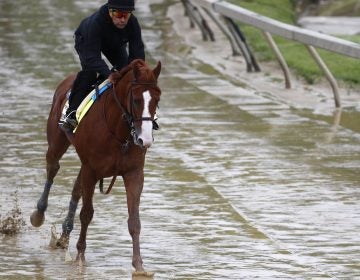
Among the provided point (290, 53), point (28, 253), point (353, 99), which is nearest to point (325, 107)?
point (353, 99)

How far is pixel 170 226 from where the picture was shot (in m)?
11.6

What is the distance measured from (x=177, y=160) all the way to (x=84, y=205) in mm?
4718

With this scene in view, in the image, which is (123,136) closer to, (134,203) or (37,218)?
(134,203)

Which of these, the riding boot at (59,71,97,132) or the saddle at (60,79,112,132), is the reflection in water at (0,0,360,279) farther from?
the saddle at (60,79,112,132)

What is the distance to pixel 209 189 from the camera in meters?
13.4

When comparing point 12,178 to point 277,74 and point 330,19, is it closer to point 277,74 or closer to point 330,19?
point 277,74

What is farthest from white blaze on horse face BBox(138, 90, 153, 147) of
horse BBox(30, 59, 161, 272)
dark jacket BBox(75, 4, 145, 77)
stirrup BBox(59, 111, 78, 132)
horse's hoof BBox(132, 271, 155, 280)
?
stirrup BBox(59, 111, 78, 132)

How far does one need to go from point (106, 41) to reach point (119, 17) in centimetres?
40

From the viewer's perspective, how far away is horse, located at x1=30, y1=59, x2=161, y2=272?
31.2ft

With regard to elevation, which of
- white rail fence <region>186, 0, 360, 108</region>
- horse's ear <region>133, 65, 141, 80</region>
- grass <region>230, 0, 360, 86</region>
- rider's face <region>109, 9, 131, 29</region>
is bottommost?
grass <region>230, 0, 360, 86</region>

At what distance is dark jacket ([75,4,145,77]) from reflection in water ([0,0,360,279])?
61.8 inches

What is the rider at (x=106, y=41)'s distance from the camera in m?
10.4

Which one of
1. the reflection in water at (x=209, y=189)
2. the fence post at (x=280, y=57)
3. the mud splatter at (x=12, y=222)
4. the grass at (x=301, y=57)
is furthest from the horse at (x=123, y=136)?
the grass at (x=301, y=57)

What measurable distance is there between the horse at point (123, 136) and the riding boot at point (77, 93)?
26 centimetres
